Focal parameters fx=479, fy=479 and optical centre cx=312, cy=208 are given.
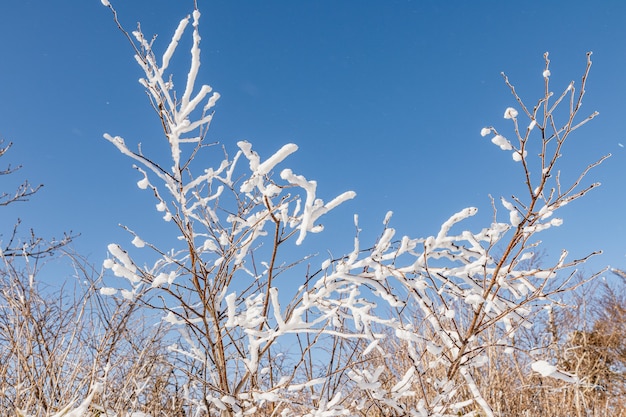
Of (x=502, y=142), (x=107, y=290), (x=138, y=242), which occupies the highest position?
(x=502, y=142)

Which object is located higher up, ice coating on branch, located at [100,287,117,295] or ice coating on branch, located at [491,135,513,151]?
ice coating on branch, located at [491,135,513,151]

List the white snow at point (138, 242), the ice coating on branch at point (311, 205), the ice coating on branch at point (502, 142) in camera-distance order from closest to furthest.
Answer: the ice coating on branch at point (311, 205) → the ice coating on branch at point (502, 142) → the white snow at point (138, 242)

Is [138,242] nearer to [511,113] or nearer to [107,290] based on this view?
[107,290]

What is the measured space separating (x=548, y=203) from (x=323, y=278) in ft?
3.26

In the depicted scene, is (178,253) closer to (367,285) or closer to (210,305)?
(210,305)

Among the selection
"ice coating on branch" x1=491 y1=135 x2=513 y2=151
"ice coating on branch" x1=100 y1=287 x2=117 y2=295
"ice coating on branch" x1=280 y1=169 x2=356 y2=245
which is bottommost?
"ice coating on branch" x1=100 y1=287 x2=117 y2=295

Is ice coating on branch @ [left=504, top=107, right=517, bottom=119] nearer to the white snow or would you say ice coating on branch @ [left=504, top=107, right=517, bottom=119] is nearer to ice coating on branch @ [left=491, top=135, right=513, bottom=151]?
ice coating on branch @ [left=491, top=135, right=513, bottom=151]

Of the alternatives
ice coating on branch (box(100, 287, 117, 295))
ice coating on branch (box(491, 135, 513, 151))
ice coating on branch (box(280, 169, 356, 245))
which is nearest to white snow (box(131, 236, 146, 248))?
ice coating on branch (box(100, 287, 117, 295))

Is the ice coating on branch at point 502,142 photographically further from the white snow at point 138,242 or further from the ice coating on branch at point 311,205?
the white snow at point 138,242

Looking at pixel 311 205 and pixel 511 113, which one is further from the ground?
pixel 511 113

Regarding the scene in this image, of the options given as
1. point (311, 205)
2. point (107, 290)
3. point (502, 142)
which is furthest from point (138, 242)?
point (502, 142)

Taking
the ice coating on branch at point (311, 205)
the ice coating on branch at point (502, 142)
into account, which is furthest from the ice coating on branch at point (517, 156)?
the ice coating on branch at point (311, 205)

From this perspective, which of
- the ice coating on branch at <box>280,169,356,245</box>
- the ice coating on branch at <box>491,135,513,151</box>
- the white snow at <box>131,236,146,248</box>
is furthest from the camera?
the white snow at <box>131,236,146,248</box>

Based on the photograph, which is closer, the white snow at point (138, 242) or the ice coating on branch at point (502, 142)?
the ice coating on branch at point (502, 142)
